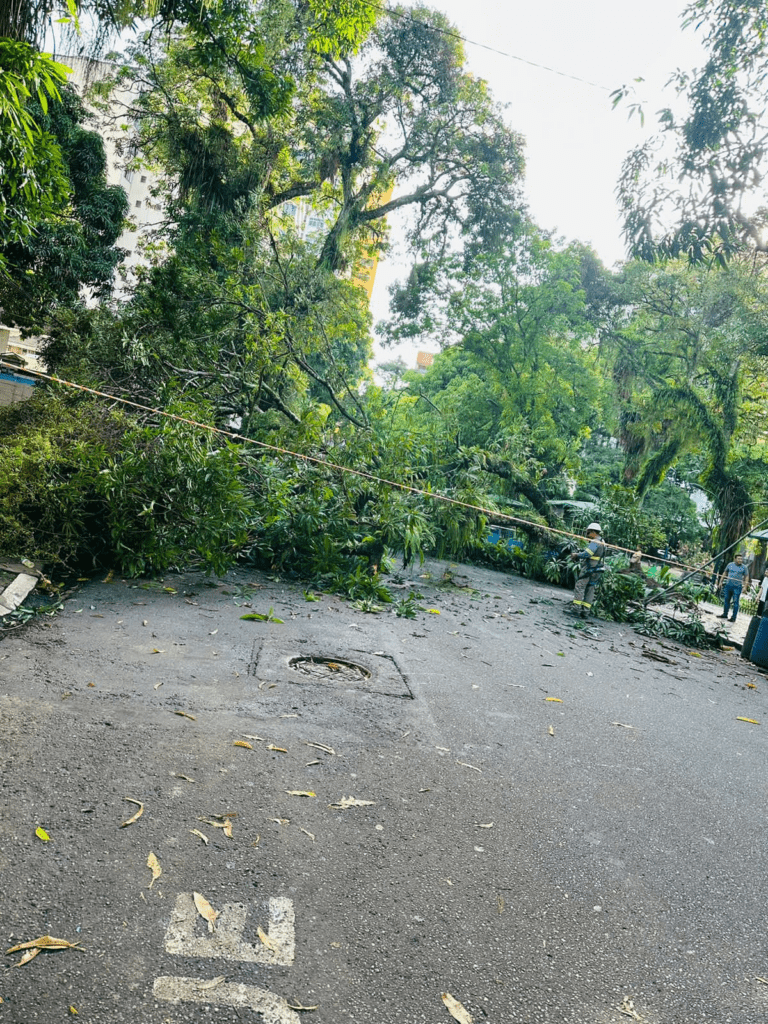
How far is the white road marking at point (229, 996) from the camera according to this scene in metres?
2.04

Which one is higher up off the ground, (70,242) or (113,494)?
(70,242)

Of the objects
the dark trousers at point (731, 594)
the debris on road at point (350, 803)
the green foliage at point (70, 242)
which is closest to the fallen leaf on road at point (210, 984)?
the debris on road at point (350, 803)

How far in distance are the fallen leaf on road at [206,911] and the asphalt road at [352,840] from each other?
0.04 ft

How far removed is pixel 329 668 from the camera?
571 centimetres

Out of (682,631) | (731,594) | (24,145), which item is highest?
(24,145)

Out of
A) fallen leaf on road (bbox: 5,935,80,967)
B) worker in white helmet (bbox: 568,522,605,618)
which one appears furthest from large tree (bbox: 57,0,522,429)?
fallen leaf on road (bbox: 5,935,80,967)

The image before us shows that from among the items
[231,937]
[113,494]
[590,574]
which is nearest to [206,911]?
[231,937]

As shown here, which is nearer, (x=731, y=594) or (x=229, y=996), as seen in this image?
(x=229, y=996)

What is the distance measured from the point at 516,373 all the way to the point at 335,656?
17391 mm

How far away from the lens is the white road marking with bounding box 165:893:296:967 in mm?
2246

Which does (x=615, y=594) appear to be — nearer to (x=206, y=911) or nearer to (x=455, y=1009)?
(x=455, y=1009)

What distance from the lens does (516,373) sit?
71.3 ft

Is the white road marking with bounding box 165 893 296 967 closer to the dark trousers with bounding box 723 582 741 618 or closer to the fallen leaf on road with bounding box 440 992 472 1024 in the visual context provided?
the fallen leaf on road with bounding box 440 992 472 1024

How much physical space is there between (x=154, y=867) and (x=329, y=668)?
3.10 m
